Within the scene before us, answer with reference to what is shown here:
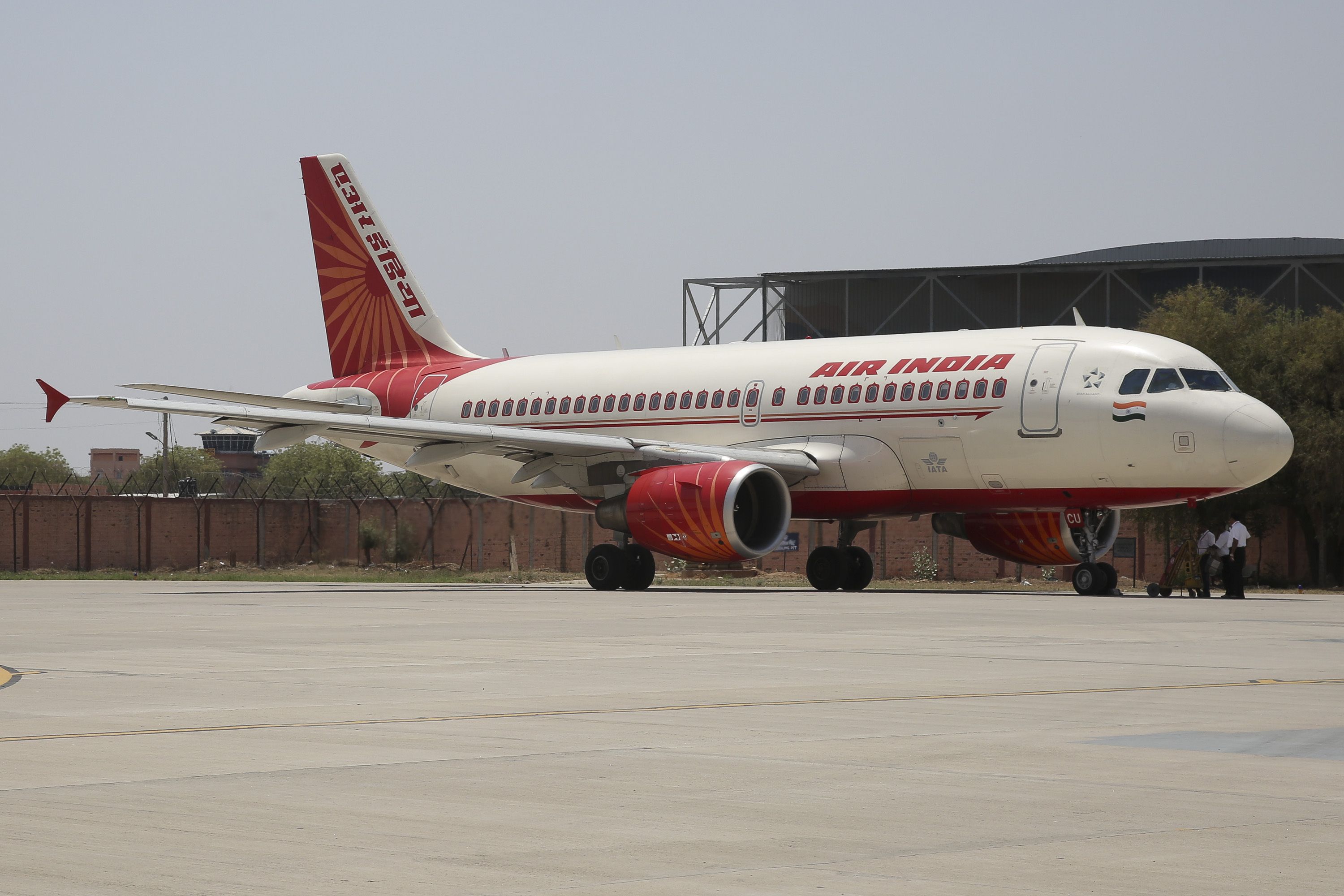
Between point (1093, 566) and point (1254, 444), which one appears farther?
point (1093, 566)

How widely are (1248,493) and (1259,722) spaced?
28.3 m

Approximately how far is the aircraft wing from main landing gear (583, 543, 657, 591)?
1.58 metres

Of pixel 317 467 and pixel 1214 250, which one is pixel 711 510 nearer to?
pixel 1214 250

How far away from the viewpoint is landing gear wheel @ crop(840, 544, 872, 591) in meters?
31.2

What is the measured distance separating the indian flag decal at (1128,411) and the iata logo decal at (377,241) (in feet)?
53.1

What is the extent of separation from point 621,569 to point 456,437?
11.7ft

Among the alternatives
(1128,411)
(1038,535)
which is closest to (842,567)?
(1038,535)

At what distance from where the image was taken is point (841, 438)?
29375 mm

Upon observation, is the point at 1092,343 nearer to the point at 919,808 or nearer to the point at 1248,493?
the point at 1248,493

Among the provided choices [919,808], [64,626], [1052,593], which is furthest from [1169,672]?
[1052,593]

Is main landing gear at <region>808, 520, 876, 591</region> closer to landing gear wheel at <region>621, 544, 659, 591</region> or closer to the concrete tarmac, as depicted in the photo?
landing gear wheel at <region>621, 544, 659, 591</region>

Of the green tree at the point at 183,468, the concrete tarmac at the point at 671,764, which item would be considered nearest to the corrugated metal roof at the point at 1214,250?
the concrete tarmac at the point at 671,764

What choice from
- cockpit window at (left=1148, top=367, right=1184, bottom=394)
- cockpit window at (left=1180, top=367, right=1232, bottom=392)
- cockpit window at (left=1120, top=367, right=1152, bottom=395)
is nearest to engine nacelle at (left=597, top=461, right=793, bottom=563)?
cockpit window at (left=1120, top=367, right=1152, bottom=395)

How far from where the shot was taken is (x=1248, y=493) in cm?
3722
